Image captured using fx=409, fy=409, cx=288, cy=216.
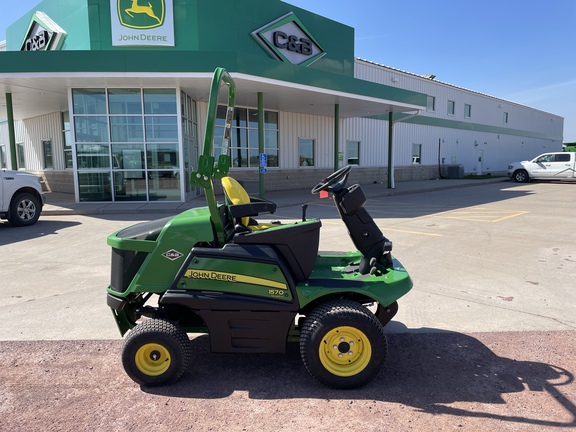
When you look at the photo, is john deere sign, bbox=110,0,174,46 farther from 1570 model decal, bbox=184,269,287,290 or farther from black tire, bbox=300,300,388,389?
black tire, bbox=300,300,388,389

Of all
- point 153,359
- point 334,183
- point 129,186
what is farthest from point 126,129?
point 153,359

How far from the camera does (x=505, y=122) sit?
3625 cm

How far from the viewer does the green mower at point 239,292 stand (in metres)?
2.90

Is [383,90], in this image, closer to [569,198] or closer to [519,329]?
[569,198]

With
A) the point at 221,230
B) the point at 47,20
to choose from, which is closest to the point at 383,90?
the point at 47,20

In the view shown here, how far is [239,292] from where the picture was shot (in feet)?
9.70

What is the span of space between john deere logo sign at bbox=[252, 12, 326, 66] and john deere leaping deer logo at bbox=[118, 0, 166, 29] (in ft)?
11.6

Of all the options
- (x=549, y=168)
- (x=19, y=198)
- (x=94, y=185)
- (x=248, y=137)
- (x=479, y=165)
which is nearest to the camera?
(x=19, y=198)

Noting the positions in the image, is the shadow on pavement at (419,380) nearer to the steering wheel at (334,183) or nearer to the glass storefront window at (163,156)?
the steering wheel at (334,183)

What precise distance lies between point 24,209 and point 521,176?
25.4 m

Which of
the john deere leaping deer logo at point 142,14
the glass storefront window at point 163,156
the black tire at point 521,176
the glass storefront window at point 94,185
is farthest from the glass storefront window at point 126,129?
the black tire at point 521,176

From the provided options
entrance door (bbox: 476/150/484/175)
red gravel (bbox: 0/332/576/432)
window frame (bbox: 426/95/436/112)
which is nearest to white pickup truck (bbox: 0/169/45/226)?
red gravel (bbox: 0/332/576/432)

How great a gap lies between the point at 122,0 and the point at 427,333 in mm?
14085

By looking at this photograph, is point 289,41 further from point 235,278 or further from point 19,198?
point 235,278
